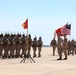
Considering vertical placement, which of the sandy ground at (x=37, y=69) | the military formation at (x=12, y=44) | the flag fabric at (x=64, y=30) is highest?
the flag fabric at (x=64, y=30)

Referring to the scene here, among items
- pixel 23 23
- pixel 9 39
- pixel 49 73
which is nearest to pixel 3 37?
pixel 9 39

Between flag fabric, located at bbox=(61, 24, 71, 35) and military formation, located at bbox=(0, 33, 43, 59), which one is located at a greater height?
flag fabric, located at bbox=(61, 24, 71, 35)

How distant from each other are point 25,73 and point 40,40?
1630 cm

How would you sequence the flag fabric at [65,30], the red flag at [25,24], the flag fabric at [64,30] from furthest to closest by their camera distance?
the flag fabric at [65,30] < the flag fabric at [64,30] < the red flag at [25,24]

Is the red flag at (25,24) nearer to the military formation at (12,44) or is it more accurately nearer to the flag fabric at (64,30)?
the military formation at (12,44)

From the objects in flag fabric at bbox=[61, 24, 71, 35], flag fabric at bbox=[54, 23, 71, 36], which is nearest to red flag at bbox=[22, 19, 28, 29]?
flag fabric at bbox=[54, 23, 71, 36]

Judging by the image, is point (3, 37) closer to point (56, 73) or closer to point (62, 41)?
point (62, 41)

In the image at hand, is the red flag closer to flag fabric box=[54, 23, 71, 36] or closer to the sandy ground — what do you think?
flag fabric box=[54, 23, 71, 36]

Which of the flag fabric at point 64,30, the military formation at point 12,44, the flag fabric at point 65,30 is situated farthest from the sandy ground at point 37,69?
the flag fabric at point 65,30

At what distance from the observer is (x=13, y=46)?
90.4 ft

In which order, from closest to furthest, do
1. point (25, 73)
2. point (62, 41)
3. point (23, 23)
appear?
point (25, 73)
point (23, 23)
point (62, 41)

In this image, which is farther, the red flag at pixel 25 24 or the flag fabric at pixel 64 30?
the flag fabric at pixel 64 30

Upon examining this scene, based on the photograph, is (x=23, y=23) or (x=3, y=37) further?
(x=3, y=37)

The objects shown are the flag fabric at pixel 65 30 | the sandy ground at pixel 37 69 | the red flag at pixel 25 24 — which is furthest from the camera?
the flag fabric at pixel 65 30
